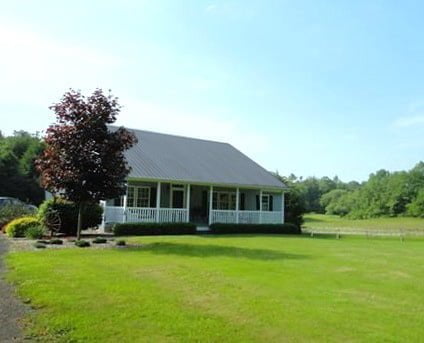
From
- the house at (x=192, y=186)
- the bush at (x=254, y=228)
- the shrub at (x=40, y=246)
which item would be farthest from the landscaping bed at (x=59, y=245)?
the bush at (x=254, y=228)

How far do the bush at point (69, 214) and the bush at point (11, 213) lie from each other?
2999mm

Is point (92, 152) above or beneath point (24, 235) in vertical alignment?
above

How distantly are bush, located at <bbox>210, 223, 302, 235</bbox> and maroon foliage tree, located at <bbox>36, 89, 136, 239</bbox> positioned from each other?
11297mm

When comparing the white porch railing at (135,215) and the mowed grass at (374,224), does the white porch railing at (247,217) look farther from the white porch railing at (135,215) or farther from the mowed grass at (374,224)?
the mowed grass at (374,224)

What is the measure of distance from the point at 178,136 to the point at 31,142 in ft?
89.6

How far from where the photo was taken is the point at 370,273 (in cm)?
1277

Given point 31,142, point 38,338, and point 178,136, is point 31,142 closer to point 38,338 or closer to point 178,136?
point 178,136

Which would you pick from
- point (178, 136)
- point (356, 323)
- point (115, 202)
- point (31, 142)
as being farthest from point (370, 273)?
point (31, 142)

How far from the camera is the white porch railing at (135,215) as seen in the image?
2719cm

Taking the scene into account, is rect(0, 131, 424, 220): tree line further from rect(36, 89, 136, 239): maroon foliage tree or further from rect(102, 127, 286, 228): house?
rect(36, 89, 136, 239): maroon foliage tree

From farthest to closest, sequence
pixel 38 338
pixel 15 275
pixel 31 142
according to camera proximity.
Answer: pixel 31 142 → pixel 15 275 → pixel 38 338

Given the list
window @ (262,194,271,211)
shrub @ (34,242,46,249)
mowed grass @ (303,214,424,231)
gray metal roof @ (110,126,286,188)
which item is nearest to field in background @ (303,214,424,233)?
mowed grass @ (303,214,424,231)

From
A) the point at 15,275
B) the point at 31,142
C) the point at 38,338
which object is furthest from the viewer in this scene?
the point at 31,142

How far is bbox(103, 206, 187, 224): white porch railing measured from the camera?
89.2 ft
